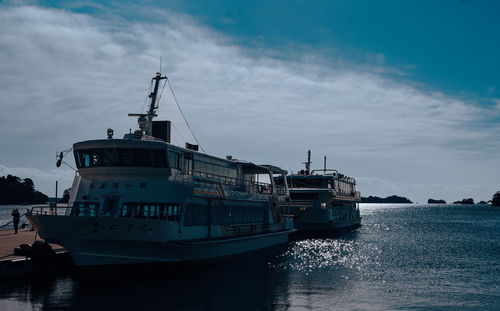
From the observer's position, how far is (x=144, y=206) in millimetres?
23953

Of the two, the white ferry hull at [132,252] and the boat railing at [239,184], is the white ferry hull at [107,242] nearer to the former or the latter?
the white ferry hull at [132,252]

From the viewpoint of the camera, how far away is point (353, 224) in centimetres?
7794

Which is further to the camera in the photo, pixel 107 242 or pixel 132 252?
pixel 132 252

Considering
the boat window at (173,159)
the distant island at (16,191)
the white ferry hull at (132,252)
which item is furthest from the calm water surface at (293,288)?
the distant island at (16,191)

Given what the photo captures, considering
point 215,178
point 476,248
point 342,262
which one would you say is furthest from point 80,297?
point 476,248

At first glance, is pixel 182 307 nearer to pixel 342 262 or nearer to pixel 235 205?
pixel 235 205

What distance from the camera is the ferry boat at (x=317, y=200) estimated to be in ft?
185

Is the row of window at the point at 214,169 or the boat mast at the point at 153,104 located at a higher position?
the boat mast at the point at 153,104

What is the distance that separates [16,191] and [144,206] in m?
180

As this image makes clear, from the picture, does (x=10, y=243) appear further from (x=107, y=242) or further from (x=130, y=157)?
(x=130, y=157)

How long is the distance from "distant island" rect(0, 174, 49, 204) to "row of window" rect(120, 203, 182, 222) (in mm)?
176982

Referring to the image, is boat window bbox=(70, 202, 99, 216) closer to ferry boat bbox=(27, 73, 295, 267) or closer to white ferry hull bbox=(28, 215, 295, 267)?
ferry boat bbox=(27, 73, 295, 267)

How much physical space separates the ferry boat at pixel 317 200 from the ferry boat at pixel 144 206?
77.6 ft

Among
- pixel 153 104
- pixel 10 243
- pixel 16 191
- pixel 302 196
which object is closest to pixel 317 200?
→ pixel 302 196
